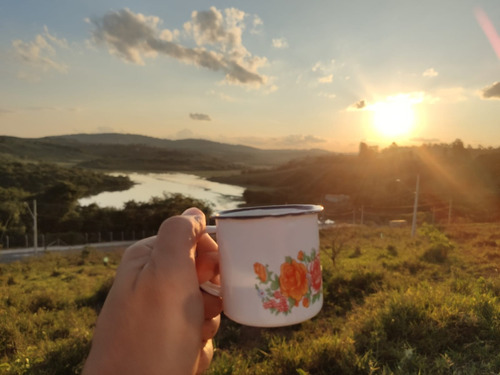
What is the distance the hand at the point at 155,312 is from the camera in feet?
4.17

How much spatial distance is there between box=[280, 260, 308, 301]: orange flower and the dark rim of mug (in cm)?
22

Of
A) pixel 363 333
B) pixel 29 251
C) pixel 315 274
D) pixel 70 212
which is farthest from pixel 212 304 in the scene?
pixel 70 212

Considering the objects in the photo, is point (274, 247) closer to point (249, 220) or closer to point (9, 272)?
point (249, 220)

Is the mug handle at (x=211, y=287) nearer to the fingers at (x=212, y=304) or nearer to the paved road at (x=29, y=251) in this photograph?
the fingers at (x=212, y=304)

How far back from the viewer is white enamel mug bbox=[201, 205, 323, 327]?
1485mm

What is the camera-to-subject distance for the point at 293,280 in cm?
154

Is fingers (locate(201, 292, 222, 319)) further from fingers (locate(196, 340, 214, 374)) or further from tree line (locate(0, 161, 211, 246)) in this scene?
tree line (locate(0, 161, 211, 246))

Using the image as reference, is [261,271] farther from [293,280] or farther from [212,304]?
[212,304]

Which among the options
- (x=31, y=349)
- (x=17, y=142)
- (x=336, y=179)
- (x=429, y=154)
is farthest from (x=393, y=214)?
(x=17, y=142)

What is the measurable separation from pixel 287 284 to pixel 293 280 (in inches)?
1.3

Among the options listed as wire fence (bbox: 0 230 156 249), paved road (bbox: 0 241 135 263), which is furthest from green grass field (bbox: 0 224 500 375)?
wire fence (bbox: 0 230 156 249)

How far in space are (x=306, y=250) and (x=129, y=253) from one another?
0.74 meters

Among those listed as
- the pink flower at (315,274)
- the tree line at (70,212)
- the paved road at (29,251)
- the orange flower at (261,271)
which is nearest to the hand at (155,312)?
the orange flower at (261,271)

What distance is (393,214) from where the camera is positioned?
42531 millimetres
